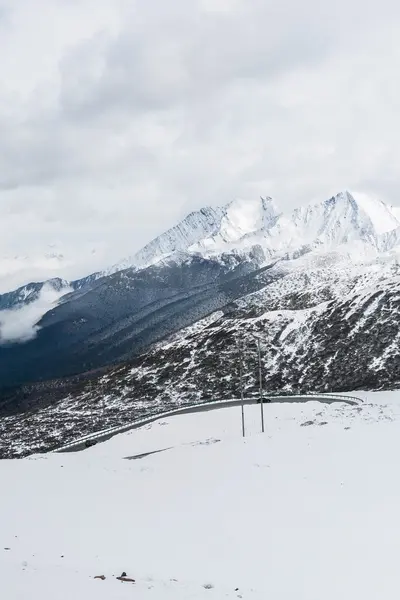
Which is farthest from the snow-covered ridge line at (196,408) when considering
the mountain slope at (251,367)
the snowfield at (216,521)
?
the snowfield at (216,521)

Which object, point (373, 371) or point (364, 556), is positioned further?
point (373, 371)

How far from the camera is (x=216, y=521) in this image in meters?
17.6

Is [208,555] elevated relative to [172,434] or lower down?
elevated

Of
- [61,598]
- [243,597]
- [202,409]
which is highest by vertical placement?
[61,598]

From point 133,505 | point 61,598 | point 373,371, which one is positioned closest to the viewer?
point 61,598

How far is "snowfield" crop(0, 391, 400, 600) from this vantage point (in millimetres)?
12469

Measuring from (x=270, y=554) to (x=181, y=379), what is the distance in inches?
4226

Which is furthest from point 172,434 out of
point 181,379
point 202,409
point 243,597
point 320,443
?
point 181,379

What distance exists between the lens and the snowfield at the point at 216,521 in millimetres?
12469

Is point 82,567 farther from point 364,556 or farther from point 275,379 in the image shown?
point 275,379

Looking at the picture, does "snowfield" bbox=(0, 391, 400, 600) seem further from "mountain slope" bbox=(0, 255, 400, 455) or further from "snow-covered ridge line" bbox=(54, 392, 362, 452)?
"mountain slope" bbox=(0, 255, 400, 455)

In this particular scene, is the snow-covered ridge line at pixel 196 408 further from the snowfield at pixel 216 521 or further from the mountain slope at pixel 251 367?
the snowfield at pixel 216 521

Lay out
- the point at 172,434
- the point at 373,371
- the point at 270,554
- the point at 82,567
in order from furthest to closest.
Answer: the point at 373,371 < the point at 172,434 < the point at 270,554 < the point at 82,567

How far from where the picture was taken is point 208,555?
14875mm
